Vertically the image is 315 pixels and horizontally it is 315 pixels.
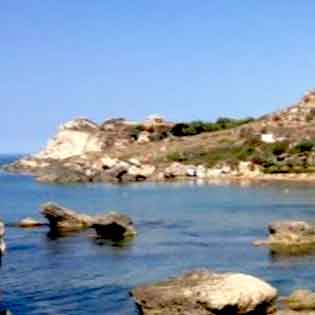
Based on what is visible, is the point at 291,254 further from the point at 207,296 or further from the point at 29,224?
the point at 29,224

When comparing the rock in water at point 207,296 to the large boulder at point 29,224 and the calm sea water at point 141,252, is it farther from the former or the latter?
the large boulder at point 29,224

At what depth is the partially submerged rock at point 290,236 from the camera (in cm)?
8262

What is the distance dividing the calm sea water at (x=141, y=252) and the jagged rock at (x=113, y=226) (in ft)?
5.98

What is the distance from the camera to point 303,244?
8238 cm

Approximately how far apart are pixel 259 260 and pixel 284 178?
12052cm

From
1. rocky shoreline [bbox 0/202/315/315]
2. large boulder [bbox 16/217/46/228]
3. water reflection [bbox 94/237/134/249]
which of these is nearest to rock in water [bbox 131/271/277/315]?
rocky shoreline [bbox 0/202/315/315]

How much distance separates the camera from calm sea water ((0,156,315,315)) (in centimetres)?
5841

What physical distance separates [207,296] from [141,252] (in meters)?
34.3

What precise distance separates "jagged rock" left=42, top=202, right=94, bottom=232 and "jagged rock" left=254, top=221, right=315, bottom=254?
77.3ft

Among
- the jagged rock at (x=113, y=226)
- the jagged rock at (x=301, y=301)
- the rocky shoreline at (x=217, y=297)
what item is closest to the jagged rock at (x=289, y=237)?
the jagged rock at (x=113, y=226)

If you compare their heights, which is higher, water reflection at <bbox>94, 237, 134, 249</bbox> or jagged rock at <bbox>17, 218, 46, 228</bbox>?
jagged rock at <bbox>17, 218, 46, 228</bbox>

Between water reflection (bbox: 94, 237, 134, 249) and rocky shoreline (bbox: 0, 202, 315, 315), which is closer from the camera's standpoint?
rocky shoreline (bbox: 0, 202, 315, 315)

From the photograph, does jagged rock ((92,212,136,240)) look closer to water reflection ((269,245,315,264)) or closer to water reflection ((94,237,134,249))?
water reflection ((94,237,134,249))

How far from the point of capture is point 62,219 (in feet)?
329
